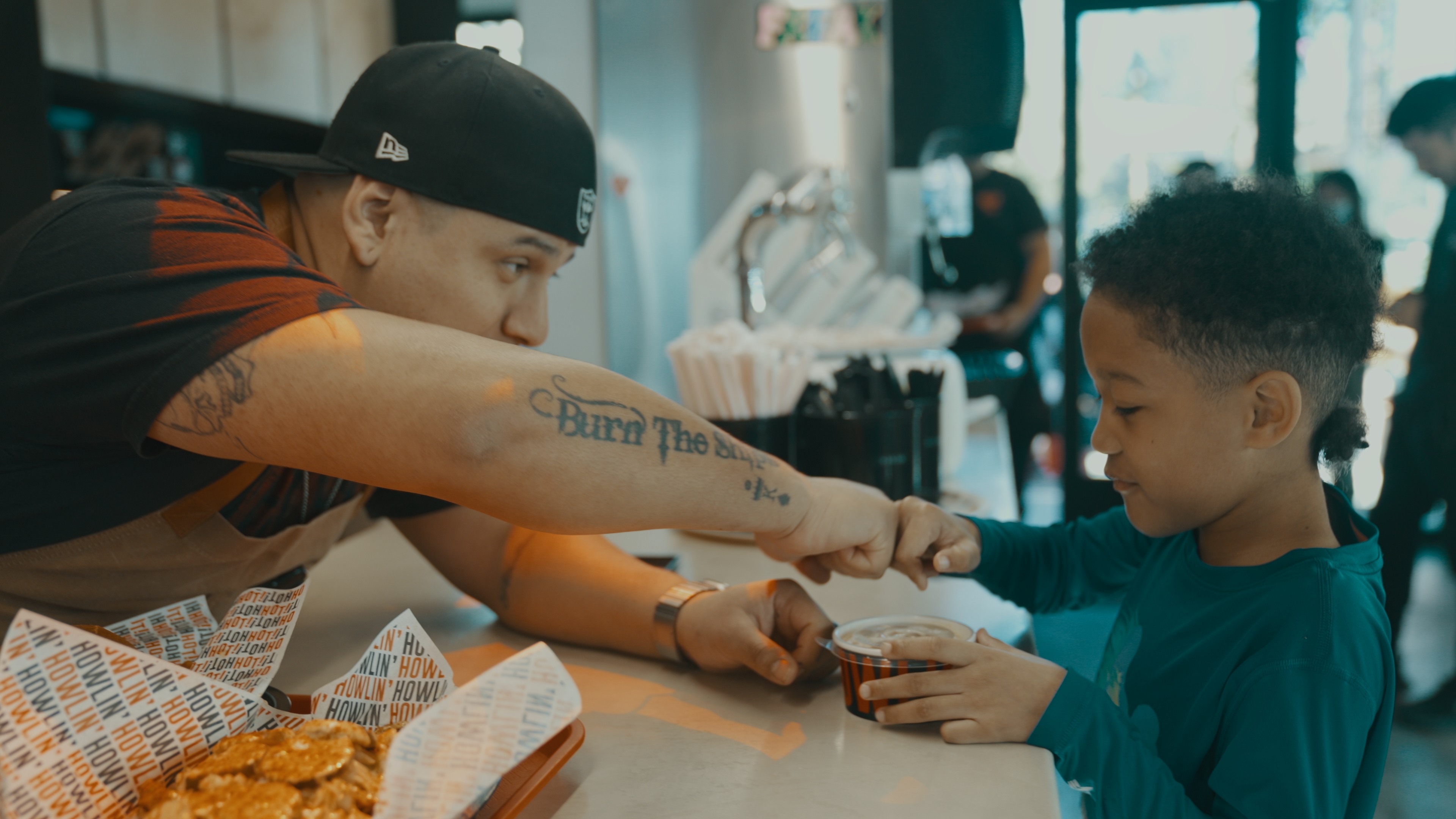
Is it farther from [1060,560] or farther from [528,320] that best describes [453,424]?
[1060,560]

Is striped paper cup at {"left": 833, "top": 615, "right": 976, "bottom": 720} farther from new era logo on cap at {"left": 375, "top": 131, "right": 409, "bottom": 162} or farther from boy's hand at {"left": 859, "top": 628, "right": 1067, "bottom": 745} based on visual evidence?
new era logo on cap at {"left": 375, "top": 131, "right": 409, "bottom": 162}

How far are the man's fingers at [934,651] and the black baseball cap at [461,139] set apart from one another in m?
0.57

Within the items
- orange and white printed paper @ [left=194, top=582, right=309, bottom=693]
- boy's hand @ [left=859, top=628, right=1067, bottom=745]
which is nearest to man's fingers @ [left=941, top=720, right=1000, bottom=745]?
boy's hand @ [left=859, top=628, right=1067, bottom=745]

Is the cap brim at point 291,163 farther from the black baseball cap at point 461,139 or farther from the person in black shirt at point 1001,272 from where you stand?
the person in black shirt at point 1001,272

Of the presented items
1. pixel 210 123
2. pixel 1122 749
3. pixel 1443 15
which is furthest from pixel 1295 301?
pixel 210 123

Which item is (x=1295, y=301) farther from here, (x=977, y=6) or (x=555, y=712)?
(x=977, y=6)

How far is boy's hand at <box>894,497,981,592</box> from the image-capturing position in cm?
105

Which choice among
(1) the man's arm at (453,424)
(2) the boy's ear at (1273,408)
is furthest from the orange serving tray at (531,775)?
(2) the boy's ear at (1273,408)

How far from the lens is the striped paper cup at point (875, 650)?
2.58ft

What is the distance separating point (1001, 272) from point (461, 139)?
10.6 feet

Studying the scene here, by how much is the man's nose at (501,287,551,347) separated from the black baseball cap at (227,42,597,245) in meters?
0.09

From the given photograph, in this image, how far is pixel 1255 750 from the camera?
2.44 ft

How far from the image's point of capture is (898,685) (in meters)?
0.78

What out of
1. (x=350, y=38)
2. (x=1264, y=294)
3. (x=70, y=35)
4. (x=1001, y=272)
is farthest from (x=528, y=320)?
(x=350, y=38)
